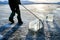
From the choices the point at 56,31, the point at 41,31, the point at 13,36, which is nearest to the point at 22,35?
the point at 13,36

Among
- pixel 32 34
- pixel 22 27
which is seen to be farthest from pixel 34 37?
pixel 22 27

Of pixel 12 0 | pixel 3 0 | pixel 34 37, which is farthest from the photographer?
pixel 3 0

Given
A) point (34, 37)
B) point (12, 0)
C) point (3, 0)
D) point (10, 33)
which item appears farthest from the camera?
point (3, 0)

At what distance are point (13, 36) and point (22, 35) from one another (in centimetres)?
33

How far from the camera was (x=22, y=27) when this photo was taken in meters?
7.20

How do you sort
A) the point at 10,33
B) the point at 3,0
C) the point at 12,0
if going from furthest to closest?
the point at 3,0
the point at 12,0
the point at 10,33

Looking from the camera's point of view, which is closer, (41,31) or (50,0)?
(41,31)

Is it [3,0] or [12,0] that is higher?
[12,0]

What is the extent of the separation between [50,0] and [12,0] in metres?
7.27

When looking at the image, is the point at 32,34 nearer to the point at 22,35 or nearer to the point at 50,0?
the point at 22,35

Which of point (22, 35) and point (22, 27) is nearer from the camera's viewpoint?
point (22, 35)

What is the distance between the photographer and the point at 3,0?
1366 centimetres

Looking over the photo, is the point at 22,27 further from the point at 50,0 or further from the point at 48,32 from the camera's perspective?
the point at 50,0

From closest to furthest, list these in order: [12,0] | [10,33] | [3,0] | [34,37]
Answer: [34,37] < [10,33] < [12,0] < [3,0]
